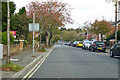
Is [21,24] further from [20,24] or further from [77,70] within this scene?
[77,70]

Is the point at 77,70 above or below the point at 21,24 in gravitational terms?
below

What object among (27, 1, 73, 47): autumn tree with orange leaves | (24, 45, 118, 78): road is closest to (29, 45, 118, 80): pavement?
(24, 45, 118, 78): road

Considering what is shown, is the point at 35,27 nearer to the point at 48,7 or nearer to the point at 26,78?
the point at 26,78

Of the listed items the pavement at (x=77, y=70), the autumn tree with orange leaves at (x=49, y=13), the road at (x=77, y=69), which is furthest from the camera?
the autumn tree with orange leaves at (x=49, y=13)

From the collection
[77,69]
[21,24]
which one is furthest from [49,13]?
[77,69]

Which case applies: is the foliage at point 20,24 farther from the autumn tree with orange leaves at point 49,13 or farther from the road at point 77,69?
the road at point 77,69

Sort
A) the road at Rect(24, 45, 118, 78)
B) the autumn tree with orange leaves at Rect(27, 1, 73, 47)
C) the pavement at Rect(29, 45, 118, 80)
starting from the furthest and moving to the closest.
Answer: the autumn tree with orange leaves at Rect(27, 1, 73, 47)
the road at Rect(24, 45, 118, 78)
the pavement at Rect(29, 45, 118, 80)

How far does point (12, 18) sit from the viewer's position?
115 ft

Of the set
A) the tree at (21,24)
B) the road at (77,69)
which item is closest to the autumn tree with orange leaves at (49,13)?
the tree at (21,24)

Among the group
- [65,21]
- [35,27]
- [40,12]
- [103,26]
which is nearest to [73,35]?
[103,26]

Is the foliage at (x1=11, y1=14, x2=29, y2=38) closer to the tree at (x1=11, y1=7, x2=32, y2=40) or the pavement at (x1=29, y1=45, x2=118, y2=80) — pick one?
the tree at (x1=11, y1=7, x2=32, y2=40)

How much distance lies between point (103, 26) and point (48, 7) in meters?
22.3

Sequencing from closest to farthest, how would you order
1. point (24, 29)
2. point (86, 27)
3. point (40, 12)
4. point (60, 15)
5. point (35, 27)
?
point (35, 27) < point (40, 12) < point (24, 29) < point (60, 15) < point (86, 27)

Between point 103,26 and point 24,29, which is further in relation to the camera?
point 103,26
